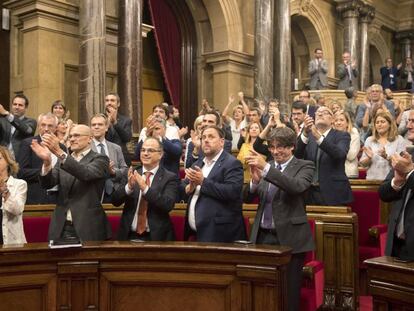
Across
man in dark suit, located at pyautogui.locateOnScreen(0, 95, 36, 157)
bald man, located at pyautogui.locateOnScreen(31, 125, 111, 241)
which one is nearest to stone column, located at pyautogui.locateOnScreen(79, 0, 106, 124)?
man in dark suit, located at pyautogui.locateOnScreen(0, 95, 36, 157)

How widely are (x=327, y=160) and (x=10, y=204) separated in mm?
2289

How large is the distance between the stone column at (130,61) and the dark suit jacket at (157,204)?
4.65 metres

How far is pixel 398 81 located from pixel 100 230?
12498 mm

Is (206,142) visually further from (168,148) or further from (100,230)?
(168,148)

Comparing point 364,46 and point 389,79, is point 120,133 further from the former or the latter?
point 364,46

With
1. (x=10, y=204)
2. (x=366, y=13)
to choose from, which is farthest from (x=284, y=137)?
(x=366, y=13)

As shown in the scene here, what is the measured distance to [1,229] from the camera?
2877 millimetres

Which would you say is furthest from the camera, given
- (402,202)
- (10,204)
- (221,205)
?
(221,205)

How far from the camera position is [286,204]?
276 centimetres

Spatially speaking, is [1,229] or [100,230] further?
[100,230]

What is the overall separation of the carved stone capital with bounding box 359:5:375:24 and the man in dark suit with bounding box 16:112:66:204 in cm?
1205

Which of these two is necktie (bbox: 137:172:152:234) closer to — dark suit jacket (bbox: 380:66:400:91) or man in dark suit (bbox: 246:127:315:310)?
man in dark suit (bbox: 246:127:315:310)

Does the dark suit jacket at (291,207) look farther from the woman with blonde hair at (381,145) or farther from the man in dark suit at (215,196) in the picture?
the woman with blonde hair at (381,145)

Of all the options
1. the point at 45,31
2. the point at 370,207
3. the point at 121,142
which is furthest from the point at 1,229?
the point at 45,31
